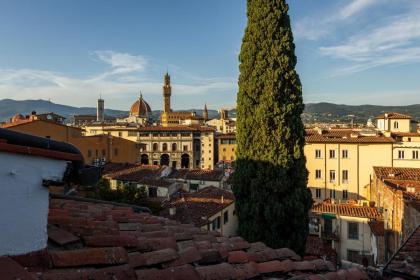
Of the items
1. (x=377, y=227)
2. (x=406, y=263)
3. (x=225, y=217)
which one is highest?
(x=406, y=263)

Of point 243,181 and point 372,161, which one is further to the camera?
point 372,161

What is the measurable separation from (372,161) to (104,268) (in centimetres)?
4140

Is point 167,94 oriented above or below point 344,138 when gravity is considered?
above

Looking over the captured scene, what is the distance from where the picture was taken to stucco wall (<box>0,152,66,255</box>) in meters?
2.47

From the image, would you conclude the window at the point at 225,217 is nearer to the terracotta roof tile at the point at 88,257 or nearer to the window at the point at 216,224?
the window at the point at 216,224

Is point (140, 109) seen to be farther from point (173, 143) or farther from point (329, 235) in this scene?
point (329, 235)

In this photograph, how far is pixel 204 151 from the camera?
276 feet

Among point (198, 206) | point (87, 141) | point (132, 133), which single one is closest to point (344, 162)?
point (198, 206)

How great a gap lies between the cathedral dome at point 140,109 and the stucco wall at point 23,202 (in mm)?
126586

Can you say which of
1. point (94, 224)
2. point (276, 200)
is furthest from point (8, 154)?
point (276, 200)

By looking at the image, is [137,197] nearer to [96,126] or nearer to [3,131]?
[3,131]

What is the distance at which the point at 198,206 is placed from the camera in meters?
22.4

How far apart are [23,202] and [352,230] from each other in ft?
84.9

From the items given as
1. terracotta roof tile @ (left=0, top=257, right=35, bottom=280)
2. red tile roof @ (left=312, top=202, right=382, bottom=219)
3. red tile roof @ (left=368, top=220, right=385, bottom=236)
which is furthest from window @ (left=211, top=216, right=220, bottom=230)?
terracotta roof tile @ (left=0, top=257, right=35, bottom=280)
